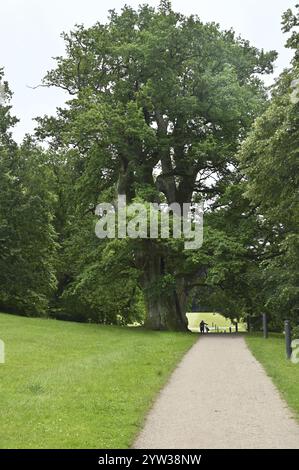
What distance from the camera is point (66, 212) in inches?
2156

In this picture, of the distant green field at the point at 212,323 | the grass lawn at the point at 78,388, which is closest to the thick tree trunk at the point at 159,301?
the grass lawn at the point at 78,388

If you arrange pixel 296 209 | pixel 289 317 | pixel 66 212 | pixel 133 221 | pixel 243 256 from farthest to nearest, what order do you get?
pixel 66 212
pixel 243 256
pixel 133 221
pixel 289 317
pixel 296 209

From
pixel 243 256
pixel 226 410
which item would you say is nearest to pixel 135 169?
pixel 243 256

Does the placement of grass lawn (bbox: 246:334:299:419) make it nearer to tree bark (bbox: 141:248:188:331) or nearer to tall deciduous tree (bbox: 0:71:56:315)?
tree bark (bbox: 141:248:188:331)

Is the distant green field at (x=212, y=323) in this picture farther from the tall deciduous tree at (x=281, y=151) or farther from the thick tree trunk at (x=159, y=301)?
the tall deciduous tree at (x=281, y=151)

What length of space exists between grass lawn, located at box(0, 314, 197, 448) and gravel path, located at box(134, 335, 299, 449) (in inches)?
15.2

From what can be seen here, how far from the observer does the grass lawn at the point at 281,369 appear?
1196 cm

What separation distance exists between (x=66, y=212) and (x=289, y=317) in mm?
28849

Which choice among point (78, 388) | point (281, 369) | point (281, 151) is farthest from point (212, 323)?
point (78, 388)

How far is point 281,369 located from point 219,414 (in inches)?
246

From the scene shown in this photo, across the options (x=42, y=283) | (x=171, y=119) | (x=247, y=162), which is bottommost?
(x=42, y=283)

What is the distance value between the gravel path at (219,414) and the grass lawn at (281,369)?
20cm

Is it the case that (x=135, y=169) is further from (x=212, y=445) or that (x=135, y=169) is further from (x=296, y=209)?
(x=212, y=445)

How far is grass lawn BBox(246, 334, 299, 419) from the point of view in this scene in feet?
39.2
